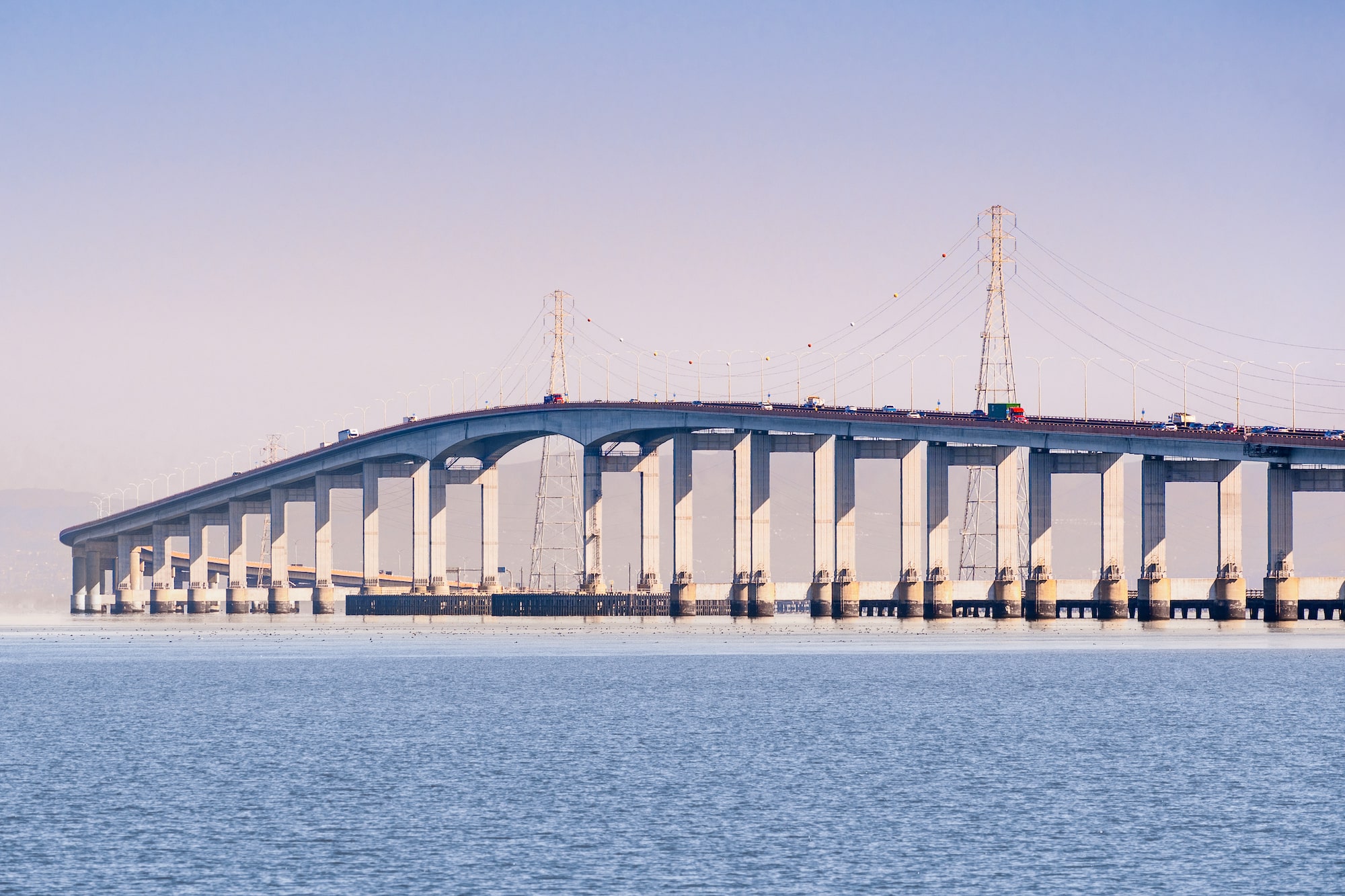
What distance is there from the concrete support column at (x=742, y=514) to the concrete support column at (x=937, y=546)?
16.1m

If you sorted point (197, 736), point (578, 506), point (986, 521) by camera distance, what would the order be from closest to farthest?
1. point (197, 736)
2. point (986, 521)
3. point (578, 506)

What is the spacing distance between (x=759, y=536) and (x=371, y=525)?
189 ft

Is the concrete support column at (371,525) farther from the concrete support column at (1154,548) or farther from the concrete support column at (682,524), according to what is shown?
the concrete support column at (1154,548)

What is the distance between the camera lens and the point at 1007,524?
456ft

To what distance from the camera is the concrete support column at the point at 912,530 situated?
141125 millimetres

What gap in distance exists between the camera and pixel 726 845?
118 feet

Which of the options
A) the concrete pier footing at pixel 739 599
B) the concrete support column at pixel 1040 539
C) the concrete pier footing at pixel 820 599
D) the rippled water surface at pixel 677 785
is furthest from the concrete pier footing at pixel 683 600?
the rippled water surface at pixel 677 785

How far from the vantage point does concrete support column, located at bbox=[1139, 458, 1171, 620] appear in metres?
131

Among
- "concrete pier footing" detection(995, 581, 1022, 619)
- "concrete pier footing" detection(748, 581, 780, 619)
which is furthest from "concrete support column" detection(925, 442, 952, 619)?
"concrete pier footing" detection(748, 581, 780, 619)

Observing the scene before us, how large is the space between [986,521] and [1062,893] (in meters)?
125

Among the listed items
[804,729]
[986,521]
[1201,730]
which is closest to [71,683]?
[804,729]

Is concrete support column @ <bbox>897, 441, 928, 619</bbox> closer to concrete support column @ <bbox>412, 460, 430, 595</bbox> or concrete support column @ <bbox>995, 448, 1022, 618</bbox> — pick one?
concrete support column @ <bbox>995, 448, 1022, 618</bbox>

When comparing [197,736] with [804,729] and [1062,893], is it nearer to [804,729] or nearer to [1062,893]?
[804,729]

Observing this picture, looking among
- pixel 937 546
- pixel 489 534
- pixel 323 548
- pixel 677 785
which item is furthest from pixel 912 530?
pixel 677 785
